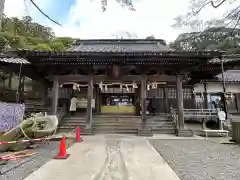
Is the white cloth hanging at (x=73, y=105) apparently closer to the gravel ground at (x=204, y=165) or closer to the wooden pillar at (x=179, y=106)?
the wooden pillar at (x=179, y=106)

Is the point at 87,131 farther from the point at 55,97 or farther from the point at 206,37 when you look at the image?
the point at 206,37

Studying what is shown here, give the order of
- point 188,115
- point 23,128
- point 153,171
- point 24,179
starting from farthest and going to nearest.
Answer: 1. point 188,115
2. point 23,128
3. point 153,171
4. point 24,179

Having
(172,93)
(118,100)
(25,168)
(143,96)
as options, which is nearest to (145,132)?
(143,96)

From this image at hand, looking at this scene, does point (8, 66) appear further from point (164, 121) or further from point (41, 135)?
point (164, 121)

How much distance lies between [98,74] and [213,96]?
10.9 meters

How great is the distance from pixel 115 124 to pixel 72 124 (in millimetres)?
2745

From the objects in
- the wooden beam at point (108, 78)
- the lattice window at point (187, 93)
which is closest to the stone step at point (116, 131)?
the wooden beam at point (108, 78)

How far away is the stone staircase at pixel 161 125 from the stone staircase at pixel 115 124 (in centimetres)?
81

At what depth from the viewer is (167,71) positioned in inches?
461

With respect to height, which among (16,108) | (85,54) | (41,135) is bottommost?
(41,135)

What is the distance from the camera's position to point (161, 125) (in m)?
11.7

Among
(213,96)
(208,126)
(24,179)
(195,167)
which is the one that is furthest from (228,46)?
(24,179)

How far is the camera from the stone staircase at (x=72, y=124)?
10.6m

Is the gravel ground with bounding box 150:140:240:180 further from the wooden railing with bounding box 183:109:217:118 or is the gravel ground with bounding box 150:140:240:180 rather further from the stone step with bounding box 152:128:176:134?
the wooden railing with bounding box 183:109:217:118
